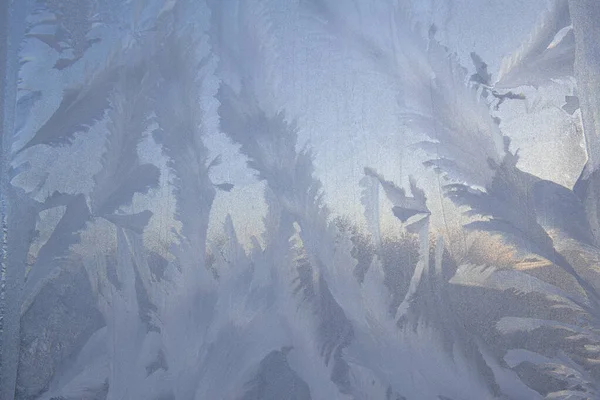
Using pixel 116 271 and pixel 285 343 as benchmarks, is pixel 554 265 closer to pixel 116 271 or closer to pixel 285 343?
pixel 285 343

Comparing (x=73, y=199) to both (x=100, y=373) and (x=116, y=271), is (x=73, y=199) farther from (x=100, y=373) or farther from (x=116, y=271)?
(x=100, y=373)

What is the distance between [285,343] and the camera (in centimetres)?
75

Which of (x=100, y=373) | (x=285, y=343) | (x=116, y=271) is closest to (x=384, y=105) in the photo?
(x=285, y=343)

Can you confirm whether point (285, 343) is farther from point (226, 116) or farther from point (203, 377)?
point (226, 116)

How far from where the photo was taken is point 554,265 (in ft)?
2.33

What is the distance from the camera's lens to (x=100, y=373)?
0.77 meters

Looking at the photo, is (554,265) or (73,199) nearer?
(554,265)

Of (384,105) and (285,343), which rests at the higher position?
(384,105)

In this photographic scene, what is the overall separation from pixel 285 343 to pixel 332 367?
0.08 metres

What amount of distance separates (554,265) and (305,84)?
48 centimetres

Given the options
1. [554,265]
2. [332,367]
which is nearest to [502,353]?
[554,265]

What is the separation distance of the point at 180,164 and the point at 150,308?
242mm

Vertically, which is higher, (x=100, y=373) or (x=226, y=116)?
(x=226, y=116)

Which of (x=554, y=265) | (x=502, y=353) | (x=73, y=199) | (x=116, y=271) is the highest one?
(x=73, y=199)
